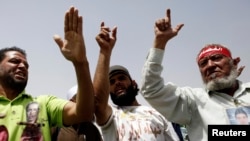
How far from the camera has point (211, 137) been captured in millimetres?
3621

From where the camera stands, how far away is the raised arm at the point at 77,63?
10.4ft

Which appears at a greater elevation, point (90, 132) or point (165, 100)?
point (165, 100)

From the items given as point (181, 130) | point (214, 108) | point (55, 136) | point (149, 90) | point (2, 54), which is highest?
point (2, 54)

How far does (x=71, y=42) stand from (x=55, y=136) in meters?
1.28

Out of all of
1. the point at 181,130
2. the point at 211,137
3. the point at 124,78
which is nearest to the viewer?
the point at 211,137

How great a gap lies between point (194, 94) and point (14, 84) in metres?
2.12

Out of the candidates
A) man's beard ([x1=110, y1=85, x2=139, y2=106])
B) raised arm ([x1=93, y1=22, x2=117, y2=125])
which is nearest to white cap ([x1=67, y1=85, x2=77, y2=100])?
man's beard ([x1=110, y1=85, x2=139, y2=106])

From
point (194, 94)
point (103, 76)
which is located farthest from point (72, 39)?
point (194, 94)

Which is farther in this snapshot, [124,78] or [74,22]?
[124,78]

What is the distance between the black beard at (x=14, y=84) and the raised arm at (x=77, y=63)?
2.14 ft

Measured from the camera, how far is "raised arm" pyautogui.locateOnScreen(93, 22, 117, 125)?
388 centimetres

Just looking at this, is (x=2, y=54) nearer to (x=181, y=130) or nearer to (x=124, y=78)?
(x=124, y=78)

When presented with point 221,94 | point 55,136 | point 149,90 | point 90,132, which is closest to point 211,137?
point 221,94

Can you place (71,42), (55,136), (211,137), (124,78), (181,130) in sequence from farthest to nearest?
(181,130) < (124,78) < (55,136) < (211,137) < (71,42)
